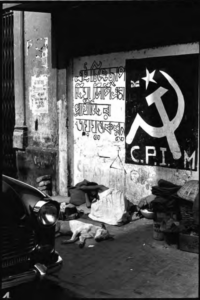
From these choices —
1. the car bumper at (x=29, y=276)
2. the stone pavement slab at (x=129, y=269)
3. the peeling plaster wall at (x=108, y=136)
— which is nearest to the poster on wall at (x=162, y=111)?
the peeling plaster wall at (x=108, y=136)

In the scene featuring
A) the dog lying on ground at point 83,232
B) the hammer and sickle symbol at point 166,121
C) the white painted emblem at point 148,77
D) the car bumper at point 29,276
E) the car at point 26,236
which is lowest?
the dog lying on ground at point 83,232

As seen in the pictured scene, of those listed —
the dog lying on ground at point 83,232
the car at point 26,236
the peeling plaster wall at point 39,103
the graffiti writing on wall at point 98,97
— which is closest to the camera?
the car at point 26,236

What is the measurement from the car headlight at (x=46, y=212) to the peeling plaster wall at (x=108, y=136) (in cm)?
336

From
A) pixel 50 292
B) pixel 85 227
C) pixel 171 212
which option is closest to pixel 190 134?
pixel 171 212

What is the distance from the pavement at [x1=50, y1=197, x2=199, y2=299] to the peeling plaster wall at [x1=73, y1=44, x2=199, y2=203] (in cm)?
129

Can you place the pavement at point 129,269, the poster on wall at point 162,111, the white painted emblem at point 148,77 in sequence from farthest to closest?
the white painted emblem at point 148,77
the poster on wall at point 162,111
the pavement at point 129,269

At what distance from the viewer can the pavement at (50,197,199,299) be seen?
176 inches

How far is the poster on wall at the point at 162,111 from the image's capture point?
22.5 ft

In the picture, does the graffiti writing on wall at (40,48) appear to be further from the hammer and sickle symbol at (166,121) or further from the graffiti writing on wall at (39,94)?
the hammer and sickle symbol at (166,121)

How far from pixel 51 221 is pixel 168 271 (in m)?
1.66

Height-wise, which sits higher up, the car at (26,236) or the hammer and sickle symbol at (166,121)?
the hammer and sickle symbol at (166,121)

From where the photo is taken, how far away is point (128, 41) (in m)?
7.59

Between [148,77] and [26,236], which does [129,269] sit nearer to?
[26,236]

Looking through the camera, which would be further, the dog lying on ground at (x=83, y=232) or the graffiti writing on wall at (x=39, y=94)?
the graffiti writing on wall at (x=39, y=94)
